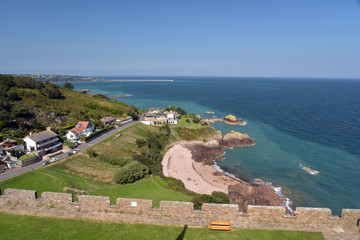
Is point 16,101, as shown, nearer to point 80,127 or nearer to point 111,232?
point 80,127

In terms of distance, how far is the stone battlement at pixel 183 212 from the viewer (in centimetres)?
946

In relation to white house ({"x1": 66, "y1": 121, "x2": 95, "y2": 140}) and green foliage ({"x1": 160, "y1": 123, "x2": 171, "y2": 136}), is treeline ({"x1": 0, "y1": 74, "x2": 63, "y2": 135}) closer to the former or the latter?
white house ({"x1": 66, "y1": 121, "x2": 95, "y2": 140})

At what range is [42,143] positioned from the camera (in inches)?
1404

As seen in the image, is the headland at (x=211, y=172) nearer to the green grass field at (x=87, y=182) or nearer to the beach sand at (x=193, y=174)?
the beach sand at (x=193, y=174)

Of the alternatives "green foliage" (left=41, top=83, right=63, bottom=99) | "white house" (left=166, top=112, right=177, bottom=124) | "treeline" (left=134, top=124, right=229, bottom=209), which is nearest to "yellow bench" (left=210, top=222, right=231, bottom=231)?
"treeline" (left=134, top=124, right=229, bottom=209)

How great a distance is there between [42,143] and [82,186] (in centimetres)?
A: 1520

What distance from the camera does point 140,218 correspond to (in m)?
9.80

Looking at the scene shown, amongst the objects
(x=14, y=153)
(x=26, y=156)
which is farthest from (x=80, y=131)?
(x=14, y=153)

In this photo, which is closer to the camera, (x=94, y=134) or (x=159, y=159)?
(x=159, y=159)

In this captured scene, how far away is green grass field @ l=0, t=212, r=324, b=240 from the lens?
902 centimetres

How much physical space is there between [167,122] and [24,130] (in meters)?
39.2

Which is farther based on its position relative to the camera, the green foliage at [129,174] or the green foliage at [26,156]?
the green foliage at [26,156]

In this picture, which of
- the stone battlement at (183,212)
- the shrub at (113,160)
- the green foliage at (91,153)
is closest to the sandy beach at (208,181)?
the shrub at (113,160)

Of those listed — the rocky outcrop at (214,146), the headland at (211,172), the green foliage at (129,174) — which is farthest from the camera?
the rocky outcrop at (214,146)
